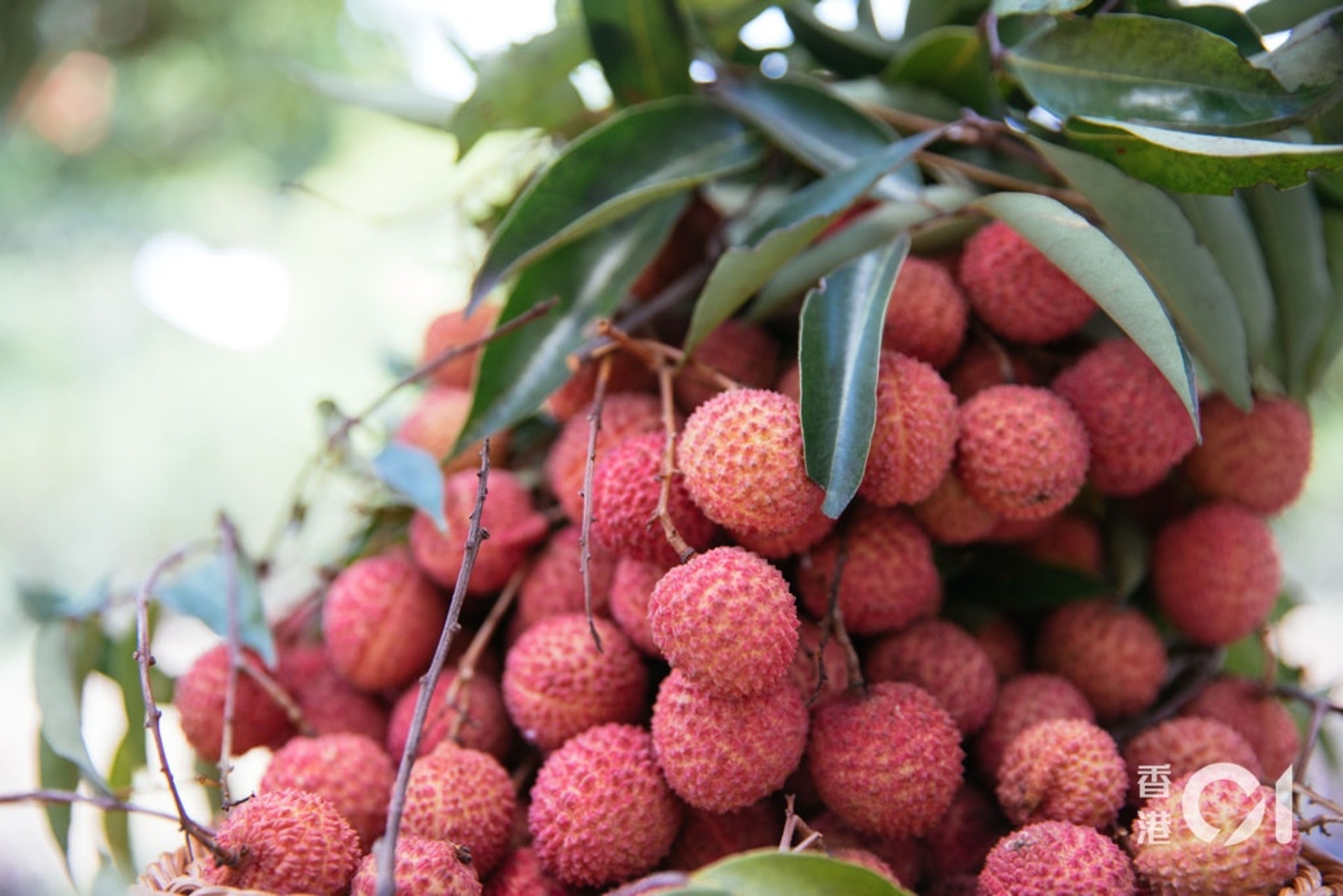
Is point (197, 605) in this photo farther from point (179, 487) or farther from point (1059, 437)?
point (179, 487)

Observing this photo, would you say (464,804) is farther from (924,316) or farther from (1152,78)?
(1152,78)

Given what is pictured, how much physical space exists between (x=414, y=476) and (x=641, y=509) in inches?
8.4

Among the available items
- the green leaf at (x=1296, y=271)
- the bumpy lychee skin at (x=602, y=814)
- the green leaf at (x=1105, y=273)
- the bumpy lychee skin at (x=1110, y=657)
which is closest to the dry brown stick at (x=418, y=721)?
the bumpy lychee skin at (x=602, y=814)

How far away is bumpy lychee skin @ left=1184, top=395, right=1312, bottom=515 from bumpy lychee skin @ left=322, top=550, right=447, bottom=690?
0.61m

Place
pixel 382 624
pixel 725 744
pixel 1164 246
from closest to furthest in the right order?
pixel 725 744 < pixel 1164 246 < pixel 382 624

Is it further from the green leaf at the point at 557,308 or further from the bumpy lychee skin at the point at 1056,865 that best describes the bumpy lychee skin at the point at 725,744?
the green leaf at the point at 557,308

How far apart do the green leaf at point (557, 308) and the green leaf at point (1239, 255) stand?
385mm

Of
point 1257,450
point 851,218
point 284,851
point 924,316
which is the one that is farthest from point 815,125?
point 284,851

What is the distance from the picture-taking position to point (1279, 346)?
0.81 meters

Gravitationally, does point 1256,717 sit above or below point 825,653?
below

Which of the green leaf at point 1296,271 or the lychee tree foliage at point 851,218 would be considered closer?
the lychee tree foliage at point 851,218

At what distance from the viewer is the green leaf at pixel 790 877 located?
43 cm

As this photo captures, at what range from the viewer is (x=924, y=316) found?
0.69 metres

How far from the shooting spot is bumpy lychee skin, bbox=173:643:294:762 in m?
0.75
